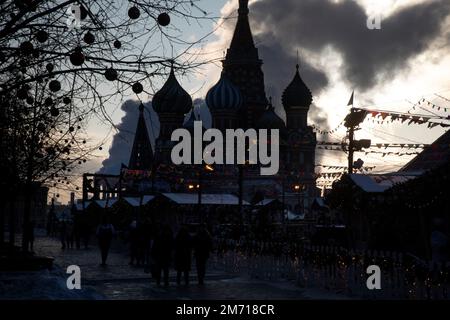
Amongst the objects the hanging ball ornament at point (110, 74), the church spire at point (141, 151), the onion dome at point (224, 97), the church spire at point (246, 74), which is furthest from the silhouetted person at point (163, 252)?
the church spire at point (141, 151)

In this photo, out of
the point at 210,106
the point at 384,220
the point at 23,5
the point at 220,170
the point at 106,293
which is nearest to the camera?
the point at 23,5

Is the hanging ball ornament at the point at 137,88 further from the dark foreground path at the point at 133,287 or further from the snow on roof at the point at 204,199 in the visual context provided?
the snow on roof at the point at 204,199

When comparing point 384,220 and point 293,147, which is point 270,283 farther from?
point 293,147

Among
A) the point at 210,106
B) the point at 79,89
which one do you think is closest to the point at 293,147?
the point at 210,106

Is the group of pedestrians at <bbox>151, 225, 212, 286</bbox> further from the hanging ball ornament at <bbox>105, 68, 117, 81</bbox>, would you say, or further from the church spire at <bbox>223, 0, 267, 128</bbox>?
the church spire at <bbox>223, 0, 267, 128</bbox>

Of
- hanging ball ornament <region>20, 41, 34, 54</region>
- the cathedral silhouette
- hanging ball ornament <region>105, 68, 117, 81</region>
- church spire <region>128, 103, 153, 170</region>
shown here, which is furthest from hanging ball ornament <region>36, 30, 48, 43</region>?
church spire <region>128, 103, 153, 170</region>

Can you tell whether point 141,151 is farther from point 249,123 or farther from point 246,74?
point 246,74

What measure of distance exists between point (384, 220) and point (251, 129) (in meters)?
91.6

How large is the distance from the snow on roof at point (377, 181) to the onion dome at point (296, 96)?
94970 millimetres

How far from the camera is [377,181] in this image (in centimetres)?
2586

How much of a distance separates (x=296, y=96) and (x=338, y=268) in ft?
338

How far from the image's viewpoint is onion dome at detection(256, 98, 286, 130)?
118 meters

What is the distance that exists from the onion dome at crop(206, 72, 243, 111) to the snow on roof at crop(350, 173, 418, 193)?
3571 inches

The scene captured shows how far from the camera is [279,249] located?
2255 centimetres
